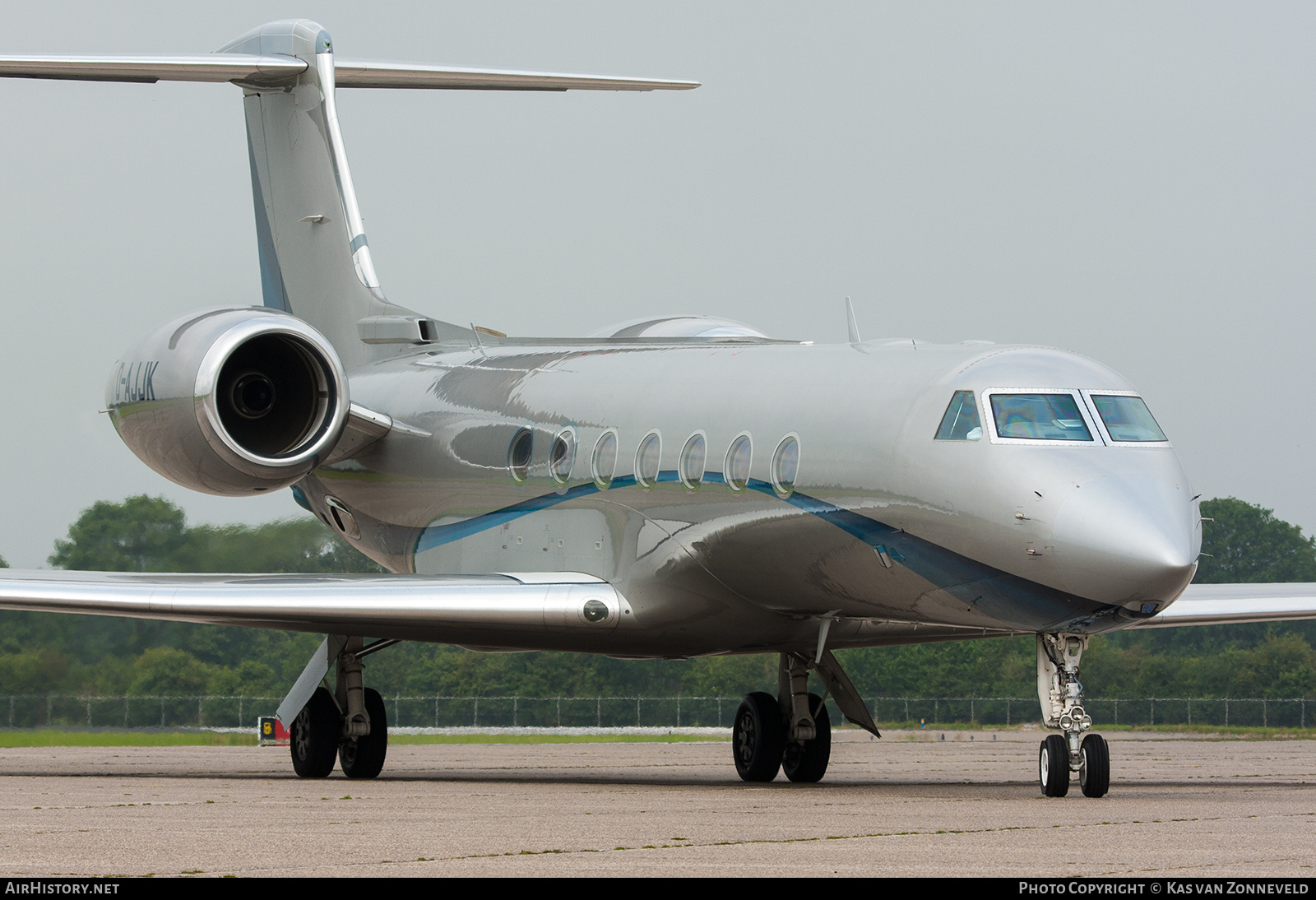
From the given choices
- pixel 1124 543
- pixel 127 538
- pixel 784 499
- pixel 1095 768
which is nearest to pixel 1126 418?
pixel 1124 543

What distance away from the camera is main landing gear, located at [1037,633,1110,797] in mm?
12578

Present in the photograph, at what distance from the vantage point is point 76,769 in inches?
757

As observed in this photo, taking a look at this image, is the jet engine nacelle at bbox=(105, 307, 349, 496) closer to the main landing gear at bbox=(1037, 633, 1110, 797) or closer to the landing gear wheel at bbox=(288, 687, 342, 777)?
the landing gear wheel at bbox=(288, 687, 342, 777)

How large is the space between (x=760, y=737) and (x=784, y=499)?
381 cm

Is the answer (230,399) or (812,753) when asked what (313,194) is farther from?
(812,753)

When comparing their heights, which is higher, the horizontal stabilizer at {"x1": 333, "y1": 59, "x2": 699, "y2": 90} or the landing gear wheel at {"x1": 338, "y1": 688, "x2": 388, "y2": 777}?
the horizontal stabilizer at {"x1": 333, "y1": 59, "x2": 699, "y2": 90}

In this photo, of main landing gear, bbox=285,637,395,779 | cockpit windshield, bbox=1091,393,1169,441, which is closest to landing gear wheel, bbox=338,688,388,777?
main landing gear, bbox=285,637,395,779

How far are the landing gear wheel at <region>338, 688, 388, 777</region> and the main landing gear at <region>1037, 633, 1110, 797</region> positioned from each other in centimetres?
674

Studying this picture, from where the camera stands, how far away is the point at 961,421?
42.1 ft

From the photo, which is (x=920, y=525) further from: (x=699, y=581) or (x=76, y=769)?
(x=76, y=769)

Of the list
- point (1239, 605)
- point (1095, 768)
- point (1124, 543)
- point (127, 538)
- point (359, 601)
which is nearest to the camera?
point (1124, 543)

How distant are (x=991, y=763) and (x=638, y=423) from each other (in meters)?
8.26
